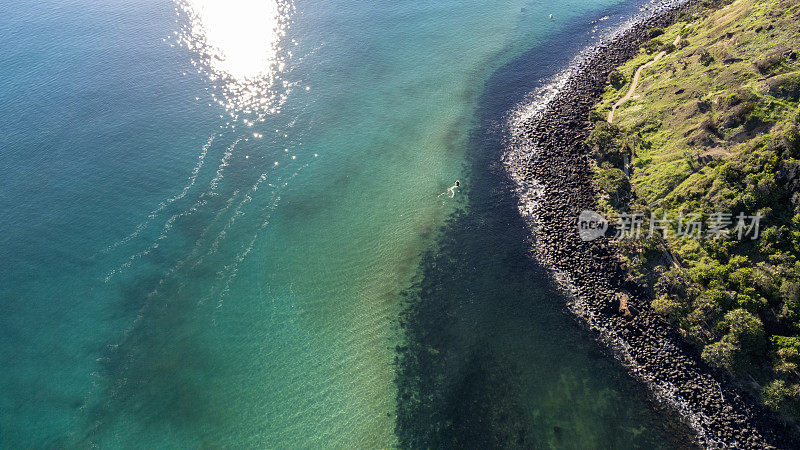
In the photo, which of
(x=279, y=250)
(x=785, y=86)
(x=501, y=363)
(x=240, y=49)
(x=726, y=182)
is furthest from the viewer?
(x=240, y=49)

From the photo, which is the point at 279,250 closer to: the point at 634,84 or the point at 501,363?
the point at 501,363

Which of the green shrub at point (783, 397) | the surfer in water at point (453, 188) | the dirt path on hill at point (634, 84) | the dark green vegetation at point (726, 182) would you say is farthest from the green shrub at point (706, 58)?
the green shrub at point (783, 397)

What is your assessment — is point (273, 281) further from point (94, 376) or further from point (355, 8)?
point (355, 8)

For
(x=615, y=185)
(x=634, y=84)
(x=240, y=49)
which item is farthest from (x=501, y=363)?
(x=240, y=49)

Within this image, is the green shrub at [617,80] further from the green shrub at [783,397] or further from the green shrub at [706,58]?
the green shrub at [783,397]

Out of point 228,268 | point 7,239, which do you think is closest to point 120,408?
point 228,268
